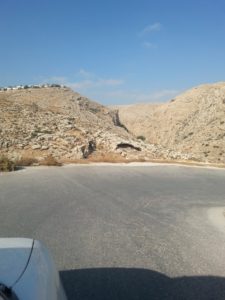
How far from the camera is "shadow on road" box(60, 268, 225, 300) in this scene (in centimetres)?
602

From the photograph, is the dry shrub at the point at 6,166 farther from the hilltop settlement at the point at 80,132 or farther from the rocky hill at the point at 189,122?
the rocky hill at the point at 189,122

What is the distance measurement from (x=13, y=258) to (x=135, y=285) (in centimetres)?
355

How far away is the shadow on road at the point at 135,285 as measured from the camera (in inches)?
237

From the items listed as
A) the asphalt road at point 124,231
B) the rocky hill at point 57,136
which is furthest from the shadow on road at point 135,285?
the rocky hill at point 57,136

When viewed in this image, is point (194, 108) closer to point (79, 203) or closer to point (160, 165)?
point (160, 165)

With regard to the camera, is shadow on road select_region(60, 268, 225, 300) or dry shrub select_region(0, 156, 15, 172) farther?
dry shrub select_region(0, 156, 15, 172)

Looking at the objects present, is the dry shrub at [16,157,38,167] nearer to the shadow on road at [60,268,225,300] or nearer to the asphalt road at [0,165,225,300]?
the asphalt road at [0,165,225,300]

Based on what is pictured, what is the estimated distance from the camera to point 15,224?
9797mm

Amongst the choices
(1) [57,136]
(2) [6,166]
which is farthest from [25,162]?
(1) [57,136]

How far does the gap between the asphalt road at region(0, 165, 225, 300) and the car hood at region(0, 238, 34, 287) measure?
2.41 metres

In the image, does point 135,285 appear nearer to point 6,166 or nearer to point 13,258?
point 13,258

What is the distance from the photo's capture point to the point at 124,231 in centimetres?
965

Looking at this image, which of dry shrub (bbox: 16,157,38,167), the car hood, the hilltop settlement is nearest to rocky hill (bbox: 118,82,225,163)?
the hilltop settlement

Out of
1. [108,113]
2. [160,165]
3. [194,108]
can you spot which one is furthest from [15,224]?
[194,108]
